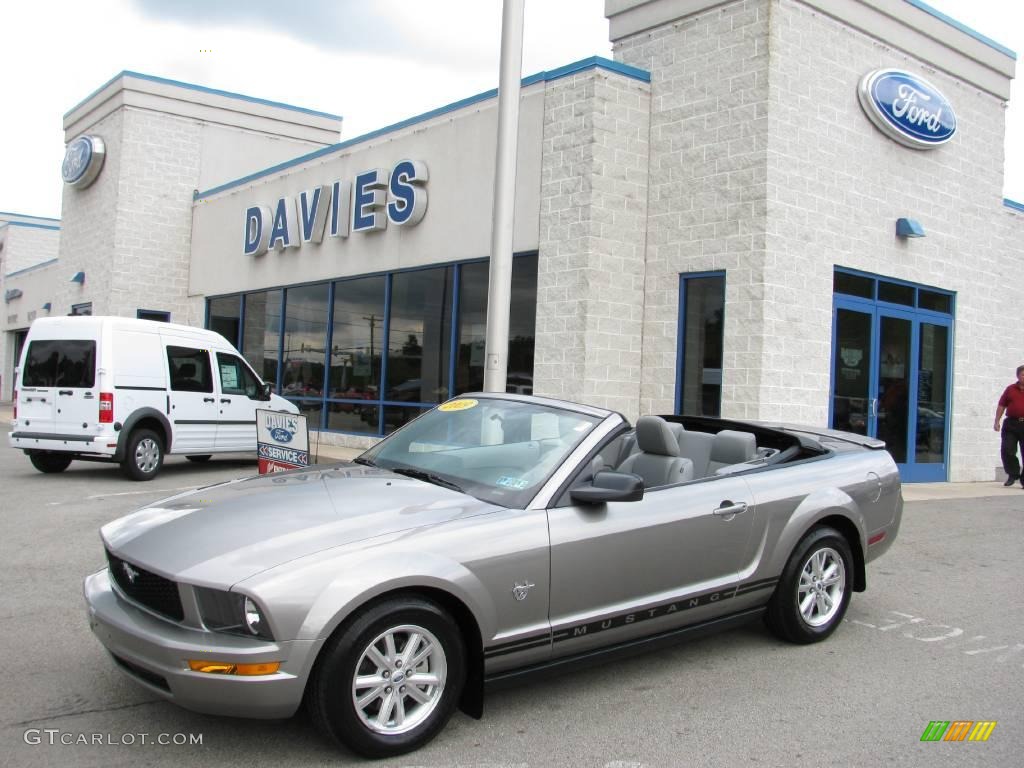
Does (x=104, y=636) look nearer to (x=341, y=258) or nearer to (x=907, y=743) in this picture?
(x=907, y=743)

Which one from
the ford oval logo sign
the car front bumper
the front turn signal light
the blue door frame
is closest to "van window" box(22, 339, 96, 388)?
the car front bumper

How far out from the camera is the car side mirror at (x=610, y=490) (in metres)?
3.98

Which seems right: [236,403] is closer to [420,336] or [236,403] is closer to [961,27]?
[420,336]

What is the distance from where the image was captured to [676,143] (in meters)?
12.1

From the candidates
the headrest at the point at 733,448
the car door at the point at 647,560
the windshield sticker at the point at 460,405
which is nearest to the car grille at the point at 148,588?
the car door at the point at 647,560

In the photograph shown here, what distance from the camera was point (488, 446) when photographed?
15.2 feet

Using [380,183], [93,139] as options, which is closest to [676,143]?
[380,183]

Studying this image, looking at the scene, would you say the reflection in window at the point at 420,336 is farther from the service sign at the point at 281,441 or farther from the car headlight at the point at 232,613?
the car headlight at the point at 232,613

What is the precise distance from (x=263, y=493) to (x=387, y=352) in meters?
11.6

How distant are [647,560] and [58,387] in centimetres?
955

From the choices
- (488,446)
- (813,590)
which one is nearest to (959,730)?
(813,590)

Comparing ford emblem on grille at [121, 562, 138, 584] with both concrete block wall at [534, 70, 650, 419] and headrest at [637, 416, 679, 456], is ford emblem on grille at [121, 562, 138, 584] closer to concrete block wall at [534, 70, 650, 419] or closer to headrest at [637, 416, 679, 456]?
headrest at [637, 416, 679, 456]

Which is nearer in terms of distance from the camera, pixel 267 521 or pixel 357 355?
pixel 267 521

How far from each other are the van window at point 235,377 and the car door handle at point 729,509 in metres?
9.52
